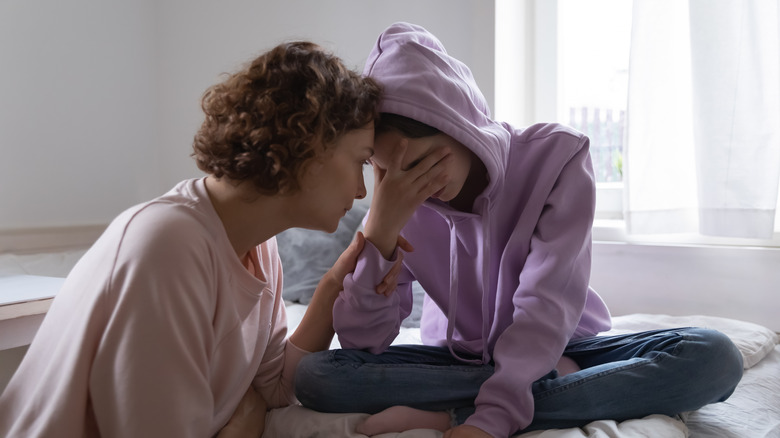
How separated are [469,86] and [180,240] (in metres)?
0.57

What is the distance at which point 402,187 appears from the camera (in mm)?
1052

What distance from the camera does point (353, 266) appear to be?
1.16 metres

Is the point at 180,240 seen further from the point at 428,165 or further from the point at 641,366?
the point at 641,366

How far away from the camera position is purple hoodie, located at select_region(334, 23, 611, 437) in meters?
0.99

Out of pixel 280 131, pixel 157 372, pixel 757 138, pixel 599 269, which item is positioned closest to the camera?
pixel 157 372

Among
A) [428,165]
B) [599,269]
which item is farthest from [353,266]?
[599,269]

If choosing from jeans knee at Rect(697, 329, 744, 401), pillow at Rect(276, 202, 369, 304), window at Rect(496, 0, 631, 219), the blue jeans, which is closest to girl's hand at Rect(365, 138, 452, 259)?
the blue jeans

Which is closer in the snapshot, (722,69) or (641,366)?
(641,366)

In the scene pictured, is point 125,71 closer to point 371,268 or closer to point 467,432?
point 371,268

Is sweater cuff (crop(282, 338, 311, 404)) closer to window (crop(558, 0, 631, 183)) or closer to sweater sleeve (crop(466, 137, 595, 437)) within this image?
sweater sleeve (crop(466, 137, 595, 437))

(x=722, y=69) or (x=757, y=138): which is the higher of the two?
(x=722, y=69)

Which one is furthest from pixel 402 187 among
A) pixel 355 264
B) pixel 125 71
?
pixel 125 71

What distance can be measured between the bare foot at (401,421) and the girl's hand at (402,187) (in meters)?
0.27

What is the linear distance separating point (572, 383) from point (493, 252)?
271 millimetres
